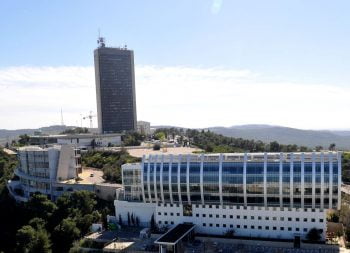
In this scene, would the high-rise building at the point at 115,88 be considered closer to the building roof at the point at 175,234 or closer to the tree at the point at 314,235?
the building roof at the point at 175,234

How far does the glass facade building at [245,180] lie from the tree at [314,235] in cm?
317

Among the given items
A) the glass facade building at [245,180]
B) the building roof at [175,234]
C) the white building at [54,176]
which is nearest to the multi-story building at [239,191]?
the glass facade building at [245,180]

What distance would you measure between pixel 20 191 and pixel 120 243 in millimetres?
44720

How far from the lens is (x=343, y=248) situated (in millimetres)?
49938

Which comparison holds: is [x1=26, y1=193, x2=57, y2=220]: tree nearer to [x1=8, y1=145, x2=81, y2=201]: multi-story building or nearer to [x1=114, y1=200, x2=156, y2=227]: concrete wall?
[x1=8, y1=145, x2=81, y2=201]: multi-story building

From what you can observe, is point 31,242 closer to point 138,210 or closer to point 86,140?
point 138,210

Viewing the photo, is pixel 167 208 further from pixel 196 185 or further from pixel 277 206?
pixel 277 206

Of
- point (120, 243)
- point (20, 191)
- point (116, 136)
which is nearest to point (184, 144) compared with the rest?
point (116, 136)

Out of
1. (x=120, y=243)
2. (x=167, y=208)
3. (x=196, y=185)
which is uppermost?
(x=196, y=185)

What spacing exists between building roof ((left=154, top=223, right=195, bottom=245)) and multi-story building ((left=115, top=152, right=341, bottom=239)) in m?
2.02

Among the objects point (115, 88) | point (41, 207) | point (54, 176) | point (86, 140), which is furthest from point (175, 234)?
point (115, 88)

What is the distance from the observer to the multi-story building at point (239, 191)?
5231 centimetres

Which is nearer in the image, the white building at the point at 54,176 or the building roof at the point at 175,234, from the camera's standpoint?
the building roof at the point at 175,234

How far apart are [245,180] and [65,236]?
2844cm
